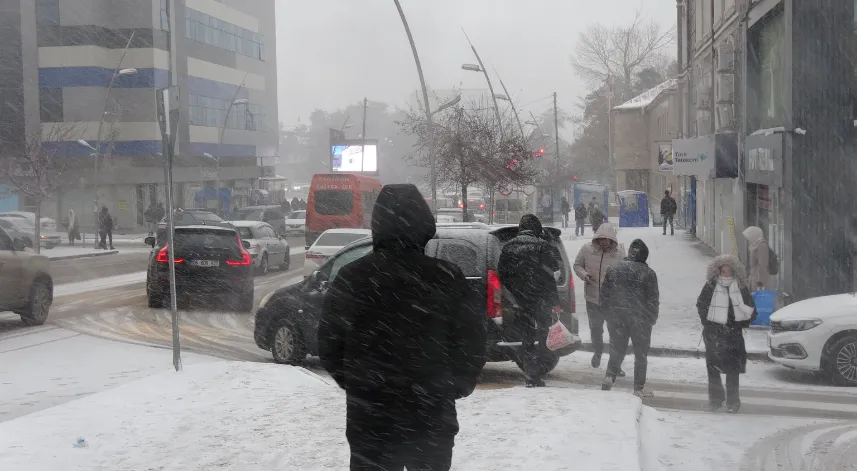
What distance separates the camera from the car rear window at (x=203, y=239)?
1888 cm

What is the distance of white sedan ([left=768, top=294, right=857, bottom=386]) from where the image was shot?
37.7ft

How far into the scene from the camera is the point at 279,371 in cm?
1063

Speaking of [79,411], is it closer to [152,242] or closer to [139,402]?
[139,402]

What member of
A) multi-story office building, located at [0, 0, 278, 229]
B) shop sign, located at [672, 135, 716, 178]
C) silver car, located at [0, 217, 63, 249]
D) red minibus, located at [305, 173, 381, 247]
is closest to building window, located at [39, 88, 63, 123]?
multi-story office building, located at [0, 0, 278, 229]

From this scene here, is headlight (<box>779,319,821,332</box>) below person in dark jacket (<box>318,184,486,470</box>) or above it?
below

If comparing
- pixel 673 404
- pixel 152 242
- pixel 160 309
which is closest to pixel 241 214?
pixel 152 242

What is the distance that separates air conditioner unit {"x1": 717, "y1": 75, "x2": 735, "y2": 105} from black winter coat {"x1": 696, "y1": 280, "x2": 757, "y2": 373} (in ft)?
54.1

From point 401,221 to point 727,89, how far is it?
2333 centimetres

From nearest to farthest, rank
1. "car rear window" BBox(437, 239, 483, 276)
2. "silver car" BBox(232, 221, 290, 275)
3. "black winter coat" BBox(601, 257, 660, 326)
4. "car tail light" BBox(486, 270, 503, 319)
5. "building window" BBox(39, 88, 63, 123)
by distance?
"black winter coat" BBox(601, 257, 660, 326) < "car tail light" BBox(486, 270, 503, 319) < "car rear window" BBox(437, 239, 483, 276) < "silver car" BBox(232, 221, 290, 275) < "building window" BBox(39, 88, 63, 123)

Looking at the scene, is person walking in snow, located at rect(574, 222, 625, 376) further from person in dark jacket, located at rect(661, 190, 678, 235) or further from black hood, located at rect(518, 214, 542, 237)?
person in dark jacket, located at rect(661, 190, 678, 235)

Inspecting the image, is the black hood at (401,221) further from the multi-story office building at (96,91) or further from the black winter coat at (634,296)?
the multi-story office building at (96,91)

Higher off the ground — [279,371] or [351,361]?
[351,361]

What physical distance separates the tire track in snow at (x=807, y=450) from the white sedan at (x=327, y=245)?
47.9 ft

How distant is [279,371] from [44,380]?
2.78m
